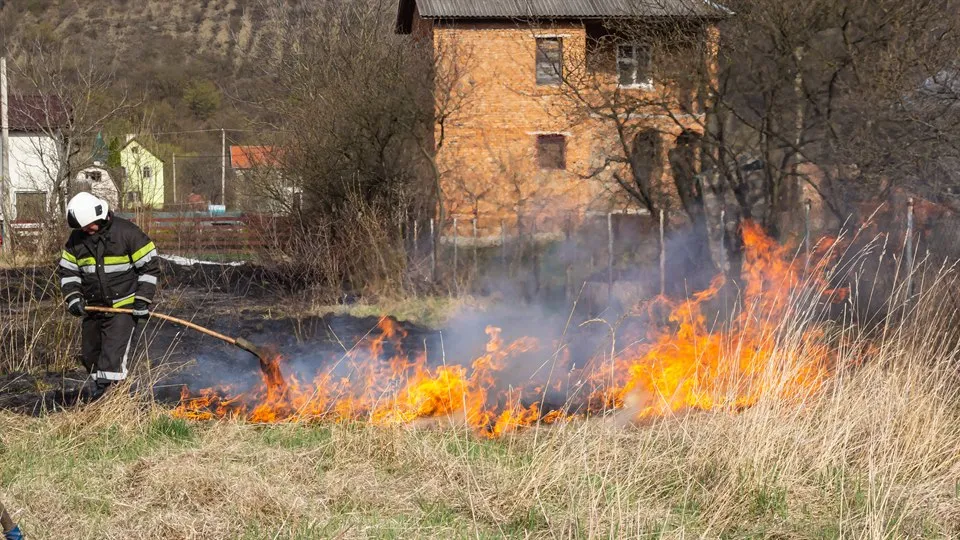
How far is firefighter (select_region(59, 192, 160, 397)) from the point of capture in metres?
7.82

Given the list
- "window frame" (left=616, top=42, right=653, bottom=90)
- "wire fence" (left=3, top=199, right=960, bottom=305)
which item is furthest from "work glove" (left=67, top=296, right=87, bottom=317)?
"window frame" (left=616, top=42, right=653, bottom=90)

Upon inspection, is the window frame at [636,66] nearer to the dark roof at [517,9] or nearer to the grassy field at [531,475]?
the dark roof at [517,9]

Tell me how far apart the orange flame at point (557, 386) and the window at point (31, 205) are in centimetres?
1448

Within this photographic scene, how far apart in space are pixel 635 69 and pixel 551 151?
45.0 ft

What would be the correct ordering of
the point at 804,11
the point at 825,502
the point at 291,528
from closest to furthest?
the point at 291,528 < the point at 825,502 < the point at 804,11

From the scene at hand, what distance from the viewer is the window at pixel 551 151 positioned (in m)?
30.8

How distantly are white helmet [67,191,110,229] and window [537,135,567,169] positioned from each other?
2373cm

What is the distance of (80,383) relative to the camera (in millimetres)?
8680

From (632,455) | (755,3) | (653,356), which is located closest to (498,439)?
(632,455)

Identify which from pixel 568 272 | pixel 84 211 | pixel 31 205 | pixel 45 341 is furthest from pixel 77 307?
pixel 31 205

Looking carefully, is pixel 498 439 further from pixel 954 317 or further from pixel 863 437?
pixel 954 317

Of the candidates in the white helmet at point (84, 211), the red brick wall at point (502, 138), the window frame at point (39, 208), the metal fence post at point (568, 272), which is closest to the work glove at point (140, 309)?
the white helmet at point (84, 211)

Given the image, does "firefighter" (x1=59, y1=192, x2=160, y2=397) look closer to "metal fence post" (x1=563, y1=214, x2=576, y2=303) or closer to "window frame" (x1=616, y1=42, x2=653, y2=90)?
"metal fence post" (x1=563, y1=214, x2=576, y2=303)

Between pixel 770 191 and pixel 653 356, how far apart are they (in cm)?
797
